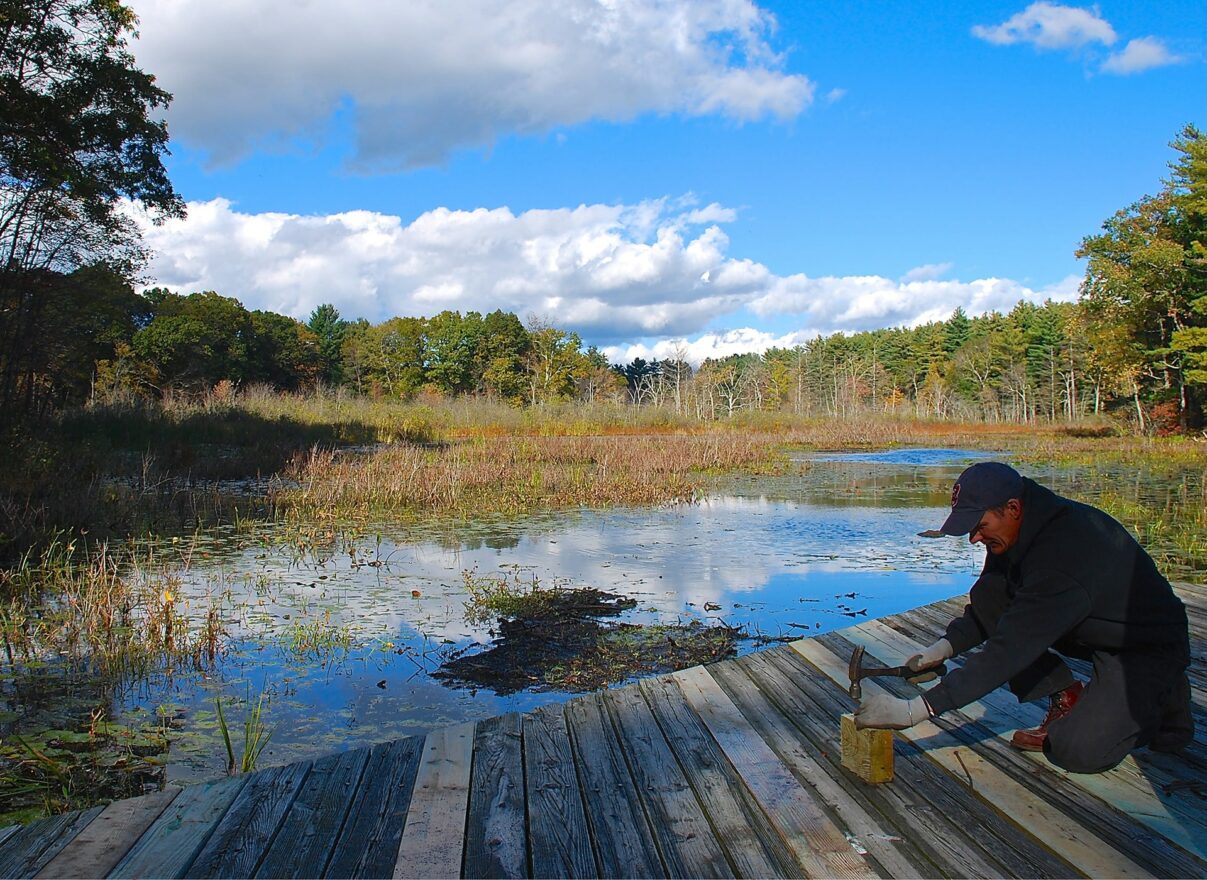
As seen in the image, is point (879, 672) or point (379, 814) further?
point (879, 672)

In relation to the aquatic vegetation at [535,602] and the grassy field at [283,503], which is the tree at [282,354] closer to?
the grassy field at [283,503]

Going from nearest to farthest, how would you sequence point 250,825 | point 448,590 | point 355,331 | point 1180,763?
point 250,825
point 1180,763
point 448,590
point 355,331

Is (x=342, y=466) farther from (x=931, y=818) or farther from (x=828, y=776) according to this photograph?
(x=931, y=818)

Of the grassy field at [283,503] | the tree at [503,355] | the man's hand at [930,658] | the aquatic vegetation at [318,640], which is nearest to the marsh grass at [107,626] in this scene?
the grassy field at [283,503]

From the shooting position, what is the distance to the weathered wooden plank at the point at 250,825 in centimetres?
222

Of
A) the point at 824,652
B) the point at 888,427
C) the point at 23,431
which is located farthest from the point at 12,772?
the point at 888,427

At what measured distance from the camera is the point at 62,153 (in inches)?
569

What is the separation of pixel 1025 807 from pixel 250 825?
2270 mm

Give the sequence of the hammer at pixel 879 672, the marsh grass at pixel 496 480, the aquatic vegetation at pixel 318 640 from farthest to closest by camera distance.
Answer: the marsh grass at pixel 496 480 < the aquatic vegetation at pixel 318 640 < the hammer at pixel 879 672

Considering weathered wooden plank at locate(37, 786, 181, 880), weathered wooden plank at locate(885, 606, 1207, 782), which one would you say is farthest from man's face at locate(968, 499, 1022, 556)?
weathered wooden plank at locate(37, 786, 181, 880)

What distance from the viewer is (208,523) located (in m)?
10.5

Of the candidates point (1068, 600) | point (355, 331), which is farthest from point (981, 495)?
point (355, 331)

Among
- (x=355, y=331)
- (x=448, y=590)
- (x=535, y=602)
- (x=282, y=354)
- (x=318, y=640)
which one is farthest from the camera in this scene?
(x=355, y=331)

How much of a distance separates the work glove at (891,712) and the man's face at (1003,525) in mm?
530
